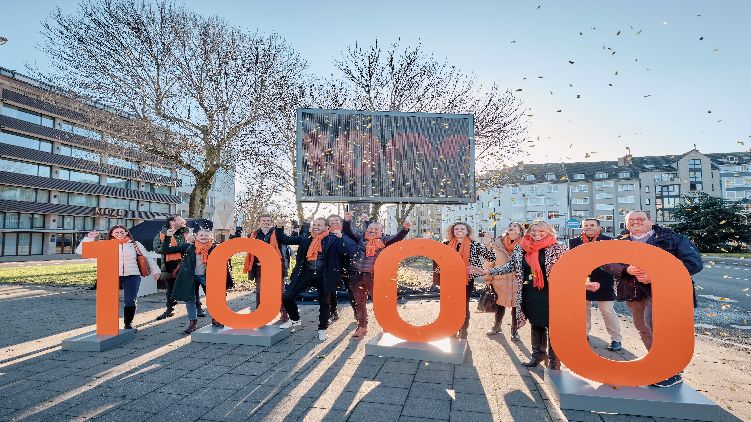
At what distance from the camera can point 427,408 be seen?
4301 millimetres

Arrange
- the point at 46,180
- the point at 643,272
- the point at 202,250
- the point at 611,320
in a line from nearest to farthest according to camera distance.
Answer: the point at 643,272, the point at 611,320, the point at 202,250, the point at 46,180

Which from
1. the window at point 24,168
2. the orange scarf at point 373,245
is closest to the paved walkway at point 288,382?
the orange scarf at point 373,245

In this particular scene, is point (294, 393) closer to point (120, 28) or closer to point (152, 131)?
point (152, 131)

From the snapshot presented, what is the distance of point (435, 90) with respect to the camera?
1941 centimetres

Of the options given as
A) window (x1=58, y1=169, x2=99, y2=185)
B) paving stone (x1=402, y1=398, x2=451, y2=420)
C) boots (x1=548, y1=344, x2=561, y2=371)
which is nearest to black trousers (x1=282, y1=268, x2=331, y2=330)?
paving stone (x1=402, y1=398, x2=451, y2=420)

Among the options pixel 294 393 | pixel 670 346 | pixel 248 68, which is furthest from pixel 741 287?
pixel 248 68

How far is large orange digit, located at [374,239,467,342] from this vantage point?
5.95 metres

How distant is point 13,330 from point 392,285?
7.07 meters

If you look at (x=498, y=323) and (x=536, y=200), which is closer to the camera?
(x=498, y=323)

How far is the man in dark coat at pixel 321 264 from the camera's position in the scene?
288 inches

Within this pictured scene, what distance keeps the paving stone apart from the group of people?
69.4 inches

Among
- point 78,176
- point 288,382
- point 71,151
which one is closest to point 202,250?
point 288,382

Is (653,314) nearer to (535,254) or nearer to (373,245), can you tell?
(535,254)

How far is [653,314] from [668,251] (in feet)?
3.51
